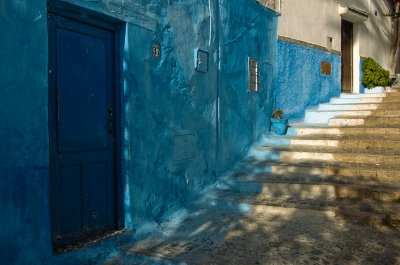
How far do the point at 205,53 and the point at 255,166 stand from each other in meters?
1.90

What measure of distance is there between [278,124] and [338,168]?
2.02 meters

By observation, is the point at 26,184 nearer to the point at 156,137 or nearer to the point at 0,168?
the point at 0,168

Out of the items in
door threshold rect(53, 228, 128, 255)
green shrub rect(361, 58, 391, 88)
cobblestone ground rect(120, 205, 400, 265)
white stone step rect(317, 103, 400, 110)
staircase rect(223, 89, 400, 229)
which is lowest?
cobblestone ground rect(120, 205, 400, 265)

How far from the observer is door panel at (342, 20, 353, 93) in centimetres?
1041

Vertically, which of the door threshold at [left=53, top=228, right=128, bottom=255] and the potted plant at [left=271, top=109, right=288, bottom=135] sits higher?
the potted plant at [left=271, top=109, right=288, bottom=135]

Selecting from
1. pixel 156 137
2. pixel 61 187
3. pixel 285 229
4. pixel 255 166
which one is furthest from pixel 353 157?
pixel 61 187

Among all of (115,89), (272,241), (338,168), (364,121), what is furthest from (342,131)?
(115,89)

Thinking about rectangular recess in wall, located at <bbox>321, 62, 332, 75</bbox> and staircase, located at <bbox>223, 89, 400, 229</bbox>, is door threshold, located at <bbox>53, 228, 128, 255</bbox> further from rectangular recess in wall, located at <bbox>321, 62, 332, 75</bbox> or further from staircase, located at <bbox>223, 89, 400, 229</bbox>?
rectangular recess in wall, located at <bbox>321, 62, 332, 75</bbox>

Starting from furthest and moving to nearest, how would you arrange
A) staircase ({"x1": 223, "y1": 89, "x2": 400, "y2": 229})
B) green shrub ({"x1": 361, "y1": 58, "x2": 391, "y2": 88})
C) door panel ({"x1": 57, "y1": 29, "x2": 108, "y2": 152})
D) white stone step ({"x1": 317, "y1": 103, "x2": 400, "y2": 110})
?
green shrub ({"x1": 361, "y1": 58, "x2": 391, "y2": 88}) → white stone step ({"x1": 317, "y1": 103, "x2": 400, "y2": 110}) → staircase ({"x1": 223, "y1": 89, "x2": 400, "y2": 229}) → door panel ({"x1": 57, "y1": 29, "x2": 108, "y2": 152})

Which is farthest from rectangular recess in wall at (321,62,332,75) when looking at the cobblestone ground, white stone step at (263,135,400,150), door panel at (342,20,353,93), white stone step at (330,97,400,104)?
the cobblestone ground

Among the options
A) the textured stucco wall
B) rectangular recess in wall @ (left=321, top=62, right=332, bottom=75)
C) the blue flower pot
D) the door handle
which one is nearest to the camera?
the textured stucco wall

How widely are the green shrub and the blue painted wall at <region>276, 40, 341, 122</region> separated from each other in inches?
67.8

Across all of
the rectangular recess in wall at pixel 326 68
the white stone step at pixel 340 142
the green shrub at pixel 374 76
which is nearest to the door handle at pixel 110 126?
the white stone step at pixel 340 142

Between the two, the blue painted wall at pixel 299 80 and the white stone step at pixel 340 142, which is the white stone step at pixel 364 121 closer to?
the white stone step at pixel 340 142
